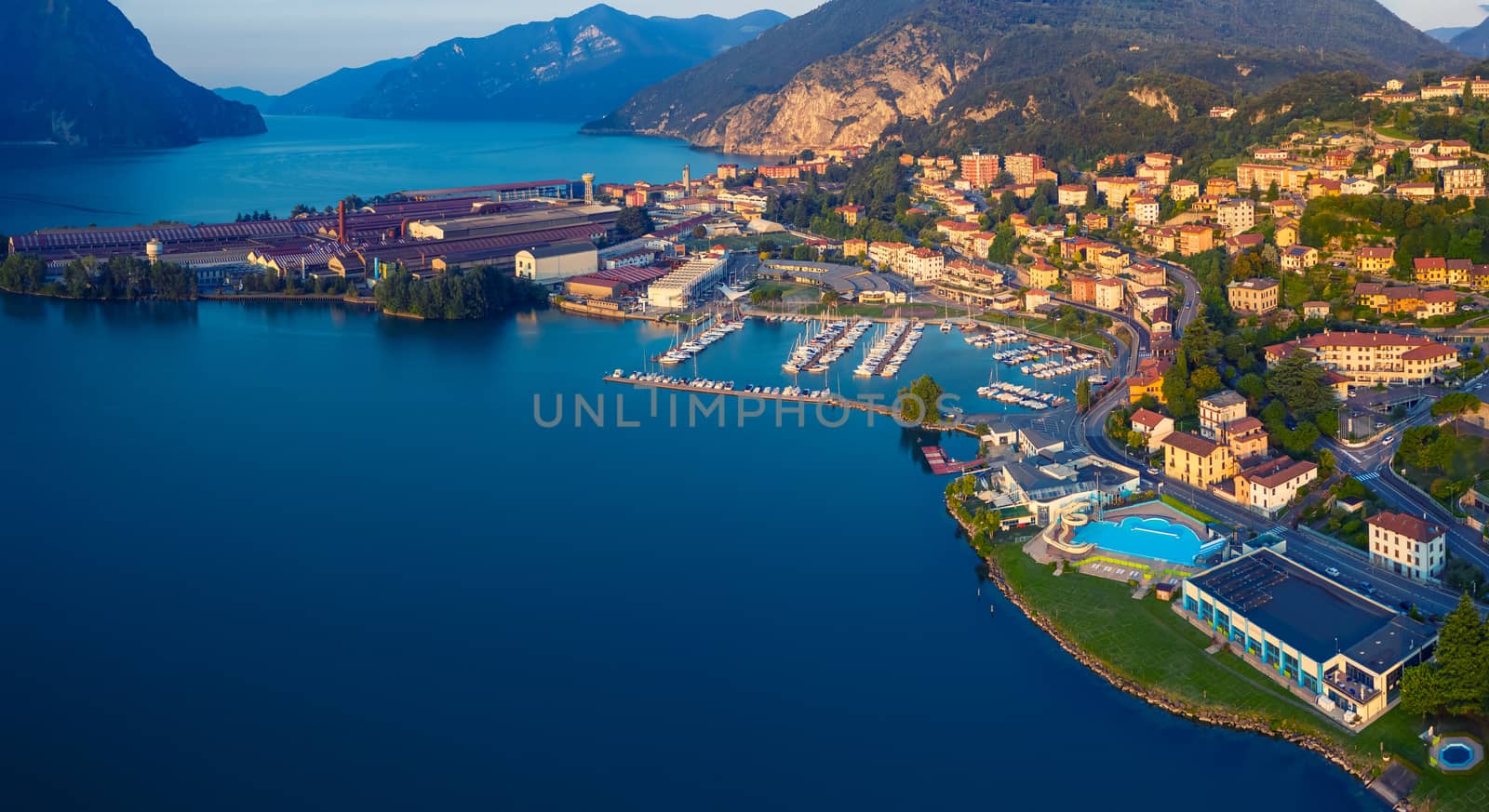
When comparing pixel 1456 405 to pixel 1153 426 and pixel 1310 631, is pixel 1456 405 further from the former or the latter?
pixel 1310 631

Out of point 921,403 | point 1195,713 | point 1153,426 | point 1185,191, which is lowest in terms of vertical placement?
point 1195,713

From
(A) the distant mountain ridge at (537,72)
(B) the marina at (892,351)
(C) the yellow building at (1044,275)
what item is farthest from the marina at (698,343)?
(A) the distant mountain ridge at (537,72)

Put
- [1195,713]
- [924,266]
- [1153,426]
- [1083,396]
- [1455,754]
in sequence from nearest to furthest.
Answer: [1455,754], [1195,713], [1153,426], [1083,396], [924,266]

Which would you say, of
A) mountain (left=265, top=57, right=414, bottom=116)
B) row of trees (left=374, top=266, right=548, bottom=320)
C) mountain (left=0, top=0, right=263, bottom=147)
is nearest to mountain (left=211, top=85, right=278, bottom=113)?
mountain (left=265, top=57, right=414, bottom=116)

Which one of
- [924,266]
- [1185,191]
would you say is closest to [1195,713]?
[924,266]

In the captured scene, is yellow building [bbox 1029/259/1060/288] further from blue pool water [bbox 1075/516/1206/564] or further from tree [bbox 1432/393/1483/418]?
blue pool water [bbox 1075/516/1206/564]

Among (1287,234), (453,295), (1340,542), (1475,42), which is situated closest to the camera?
(1340,542)

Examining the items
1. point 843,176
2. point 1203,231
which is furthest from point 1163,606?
point 843,176
